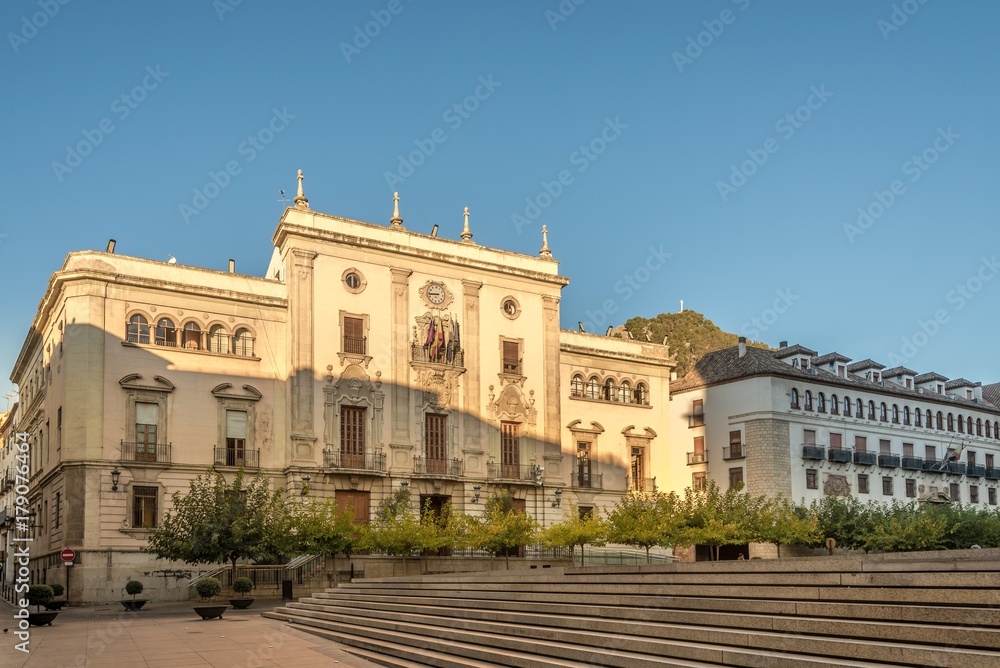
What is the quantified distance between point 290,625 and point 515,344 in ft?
82.1

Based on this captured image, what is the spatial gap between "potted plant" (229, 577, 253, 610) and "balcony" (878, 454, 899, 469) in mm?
38868

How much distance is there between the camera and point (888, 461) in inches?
2359

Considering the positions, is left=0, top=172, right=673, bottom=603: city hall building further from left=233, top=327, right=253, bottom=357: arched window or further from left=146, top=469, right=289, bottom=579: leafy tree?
left=146, top=469, right=289, bottom=579: leafy tree

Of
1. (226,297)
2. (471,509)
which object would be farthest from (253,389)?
(471,509)

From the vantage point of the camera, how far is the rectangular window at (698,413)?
59.2 meters

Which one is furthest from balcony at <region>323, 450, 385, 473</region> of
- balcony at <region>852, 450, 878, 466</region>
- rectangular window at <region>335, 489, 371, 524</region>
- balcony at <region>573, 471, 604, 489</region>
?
balcony at <region>852, 450, 878, 466</region>

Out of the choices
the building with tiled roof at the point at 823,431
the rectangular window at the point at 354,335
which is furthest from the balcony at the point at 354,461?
the building with tiled roof at the point at 823,431

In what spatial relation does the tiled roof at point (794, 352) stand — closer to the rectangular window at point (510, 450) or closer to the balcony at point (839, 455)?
the balcony at point (839, 455)

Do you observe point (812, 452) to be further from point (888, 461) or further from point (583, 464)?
point (583, 464)

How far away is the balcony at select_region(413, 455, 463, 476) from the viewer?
46469 mm

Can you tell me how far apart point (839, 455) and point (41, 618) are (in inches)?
1707

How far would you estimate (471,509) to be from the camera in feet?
156

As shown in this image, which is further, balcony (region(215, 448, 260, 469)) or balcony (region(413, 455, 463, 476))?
balcony (region(413, 455, 463, 476))

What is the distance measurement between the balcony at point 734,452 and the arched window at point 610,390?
7443 millimetres
